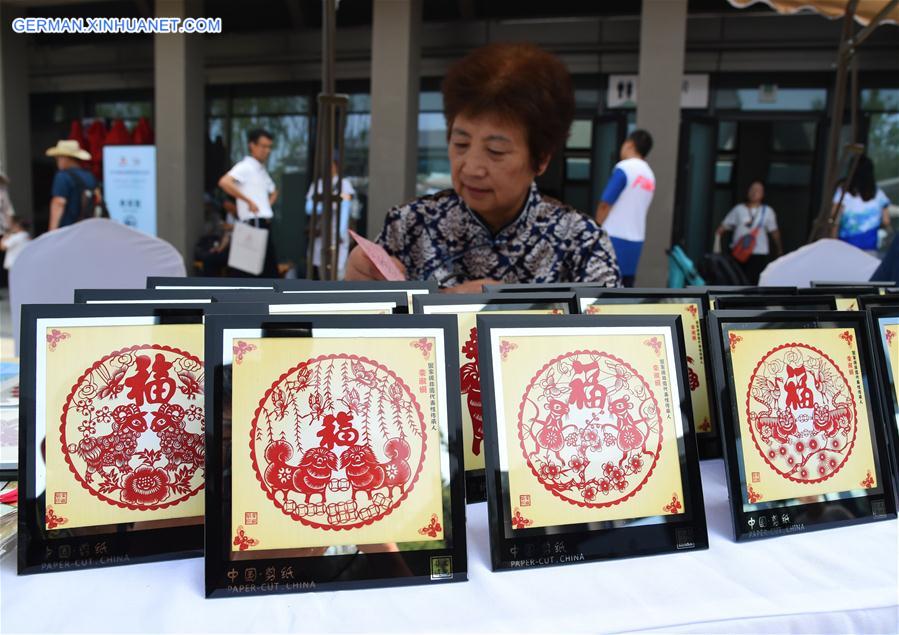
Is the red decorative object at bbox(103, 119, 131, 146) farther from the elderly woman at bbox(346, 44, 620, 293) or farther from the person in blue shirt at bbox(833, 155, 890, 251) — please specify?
the person in blue shirt at bbox(833, 155, 890, 251)

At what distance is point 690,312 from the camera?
1123 mm

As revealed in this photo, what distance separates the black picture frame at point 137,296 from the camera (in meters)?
0.92

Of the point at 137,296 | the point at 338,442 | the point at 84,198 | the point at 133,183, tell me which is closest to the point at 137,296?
the point at 137,296

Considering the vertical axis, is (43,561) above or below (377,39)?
below

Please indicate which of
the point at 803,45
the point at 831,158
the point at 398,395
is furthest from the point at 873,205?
the point at 398,395

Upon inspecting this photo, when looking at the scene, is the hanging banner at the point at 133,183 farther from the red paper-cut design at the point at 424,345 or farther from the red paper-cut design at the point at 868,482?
the red paper-cut design at the point at 868,482

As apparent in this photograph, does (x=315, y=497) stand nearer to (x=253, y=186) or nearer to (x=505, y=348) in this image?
(x=505, y=348)

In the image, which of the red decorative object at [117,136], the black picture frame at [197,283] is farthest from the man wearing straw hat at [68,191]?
the black picture frame at [197,283]

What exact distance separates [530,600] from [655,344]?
38cm

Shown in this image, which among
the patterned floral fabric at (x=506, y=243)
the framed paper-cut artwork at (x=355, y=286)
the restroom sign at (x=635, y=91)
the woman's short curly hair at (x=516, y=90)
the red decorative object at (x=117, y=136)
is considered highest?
the restroom sign at (x=635, y=91)

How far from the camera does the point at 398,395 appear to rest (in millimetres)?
771

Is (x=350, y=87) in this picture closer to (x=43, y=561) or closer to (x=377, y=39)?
(x=377, y=39)

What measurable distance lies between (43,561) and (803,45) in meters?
7.79

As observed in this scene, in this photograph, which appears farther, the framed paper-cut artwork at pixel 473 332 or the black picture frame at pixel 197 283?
the black picture frame at pixel 197 283
